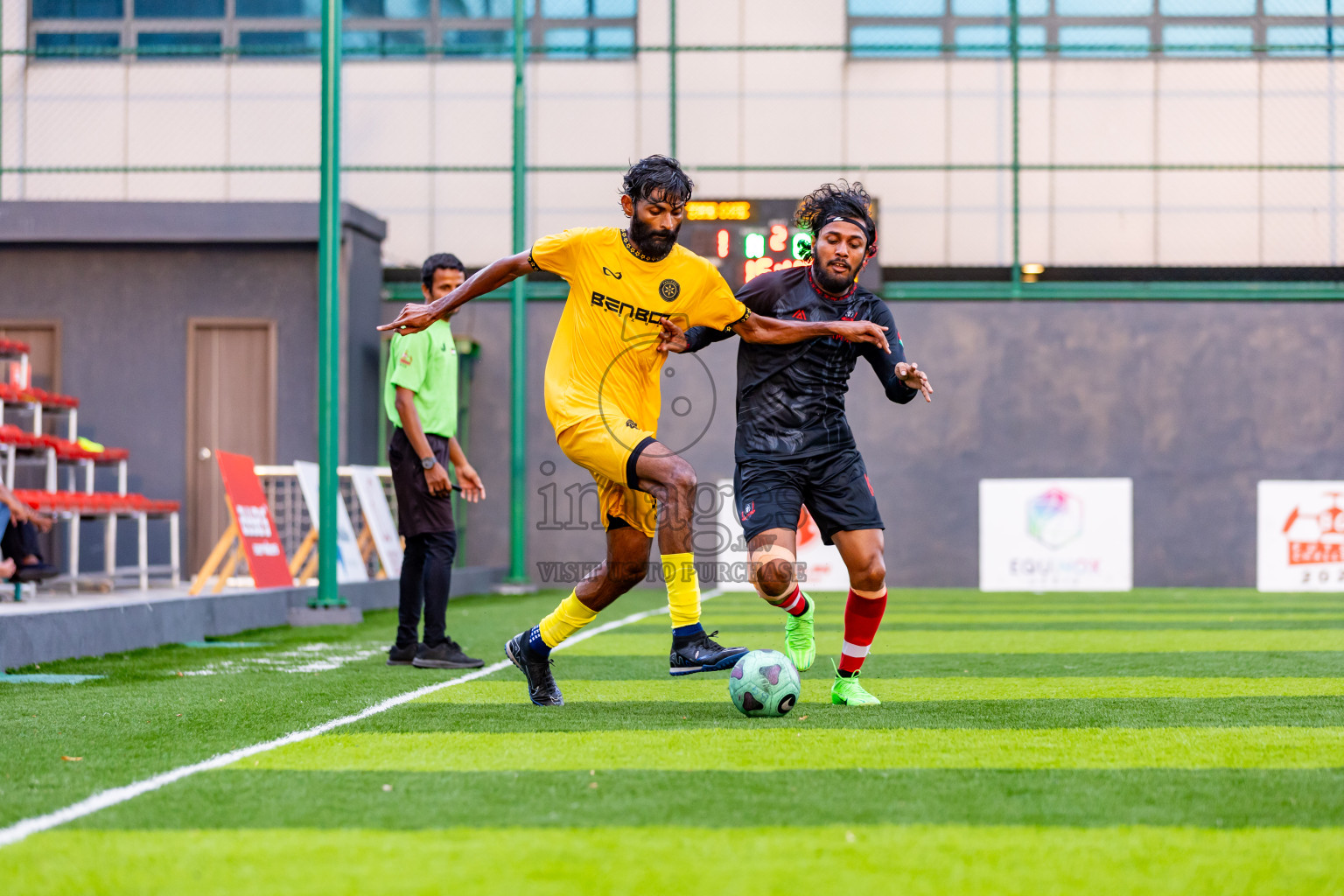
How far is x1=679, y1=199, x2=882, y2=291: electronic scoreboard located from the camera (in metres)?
15.6

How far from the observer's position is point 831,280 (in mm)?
5590

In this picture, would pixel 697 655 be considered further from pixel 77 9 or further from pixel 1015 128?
pixel 77 9

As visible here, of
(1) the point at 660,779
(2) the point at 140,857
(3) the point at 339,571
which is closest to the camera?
(2) the point at 140,857

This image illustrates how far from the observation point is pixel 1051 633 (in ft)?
32.7

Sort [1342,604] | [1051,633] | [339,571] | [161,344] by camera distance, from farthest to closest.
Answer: [161,344]
[1342,604]
[339,571]
[1051,633]

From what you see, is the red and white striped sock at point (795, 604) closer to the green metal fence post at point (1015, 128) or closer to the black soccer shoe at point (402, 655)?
the black soccer shoe at point (402, 655)

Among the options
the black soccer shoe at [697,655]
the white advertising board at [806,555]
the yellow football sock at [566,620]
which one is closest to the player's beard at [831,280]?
the black soccer shoe at [697,655]

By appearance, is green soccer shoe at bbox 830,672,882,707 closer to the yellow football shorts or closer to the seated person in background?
the yellow football shorts

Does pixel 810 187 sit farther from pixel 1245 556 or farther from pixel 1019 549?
pixel 1245 556

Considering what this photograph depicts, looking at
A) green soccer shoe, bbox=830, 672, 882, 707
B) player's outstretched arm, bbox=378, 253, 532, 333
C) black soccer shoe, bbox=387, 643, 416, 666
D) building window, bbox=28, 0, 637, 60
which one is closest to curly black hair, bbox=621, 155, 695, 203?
player's outstretched arm, bbox=378, 253, 532, 333

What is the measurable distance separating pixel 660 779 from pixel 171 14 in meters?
18.6

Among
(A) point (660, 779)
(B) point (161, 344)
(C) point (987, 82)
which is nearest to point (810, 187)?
(C) point (987, 82)

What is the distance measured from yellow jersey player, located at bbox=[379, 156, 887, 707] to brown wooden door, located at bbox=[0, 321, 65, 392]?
13.3 metres

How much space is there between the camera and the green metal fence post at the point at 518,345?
1644 centimetres
